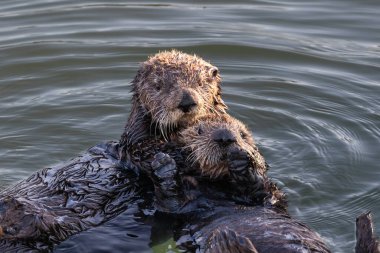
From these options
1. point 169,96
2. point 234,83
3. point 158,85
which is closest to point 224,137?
point 169,96

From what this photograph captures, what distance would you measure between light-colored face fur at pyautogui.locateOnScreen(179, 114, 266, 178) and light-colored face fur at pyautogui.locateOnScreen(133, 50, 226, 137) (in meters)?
0.19

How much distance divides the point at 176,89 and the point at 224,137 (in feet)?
2.33

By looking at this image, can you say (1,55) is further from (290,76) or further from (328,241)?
(328,241)

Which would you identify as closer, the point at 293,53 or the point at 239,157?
the point at 239,157

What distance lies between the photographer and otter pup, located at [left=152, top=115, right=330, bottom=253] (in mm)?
5430

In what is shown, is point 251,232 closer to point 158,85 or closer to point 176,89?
point 176,89

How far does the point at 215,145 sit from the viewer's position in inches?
227

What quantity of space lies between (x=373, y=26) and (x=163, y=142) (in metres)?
4.46

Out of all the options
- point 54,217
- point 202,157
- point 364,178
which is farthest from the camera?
point 364,178

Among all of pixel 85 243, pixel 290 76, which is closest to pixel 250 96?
pixel 290 76

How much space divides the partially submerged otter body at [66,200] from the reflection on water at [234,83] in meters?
0.12

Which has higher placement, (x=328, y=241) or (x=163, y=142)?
(x=163, y=142)

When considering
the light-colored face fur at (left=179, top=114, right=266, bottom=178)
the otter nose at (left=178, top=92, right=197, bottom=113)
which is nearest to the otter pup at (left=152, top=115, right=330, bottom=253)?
the light-colored face fur at (left=179, top=114, right=266, bottom=178)

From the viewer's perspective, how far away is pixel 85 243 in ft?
17.8
